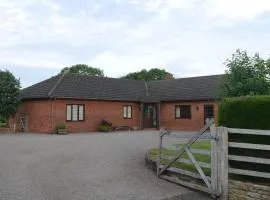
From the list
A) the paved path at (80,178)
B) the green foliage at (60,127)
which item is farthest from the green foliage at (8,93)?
the paved path at (80,178)

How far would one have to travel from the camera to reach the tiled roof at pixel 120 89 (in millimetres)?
30781

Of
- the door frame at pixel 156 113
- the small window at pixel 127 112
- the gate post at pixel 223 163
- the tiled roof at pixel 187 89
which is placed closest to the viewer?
the gate post at pixel 223 163

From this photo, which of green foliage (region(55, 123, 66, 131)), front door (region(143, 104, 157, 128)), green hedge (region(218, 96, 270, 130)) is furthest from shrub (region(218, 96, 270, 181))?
front door (region(143, 104, 157, 128))

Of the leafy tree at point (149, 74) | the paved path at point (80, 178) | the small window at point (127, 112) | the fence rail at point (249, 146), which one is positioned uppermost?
the leafy tree at point (149, 74)

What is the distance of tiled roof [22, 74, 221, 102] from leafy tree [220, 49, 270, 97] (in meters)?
15.5

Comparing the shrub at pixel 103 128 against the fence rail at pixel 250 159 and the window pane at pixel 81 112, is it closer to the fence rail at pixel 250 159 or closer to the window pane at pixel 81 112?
the window pane at pixel 81 112

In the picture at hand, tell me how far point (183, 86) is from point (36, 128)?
47.6 ft

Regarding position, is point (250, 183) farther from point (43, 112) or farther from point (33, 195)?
point (43, 112)

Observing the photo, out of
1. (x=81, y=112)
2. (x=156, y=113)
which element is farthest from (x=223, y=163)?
(x=156, y=113)

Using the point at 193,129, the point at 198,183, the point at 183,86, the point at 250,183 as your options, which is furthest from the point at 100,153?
the point at 183,86

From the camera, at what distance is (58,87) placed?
100 feet

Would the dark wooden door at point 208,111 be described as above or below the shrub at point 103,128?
above

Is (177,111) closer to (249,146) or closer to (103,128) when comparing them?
(103,128)

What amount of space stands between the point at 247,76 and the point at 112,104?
1956 centimetres
